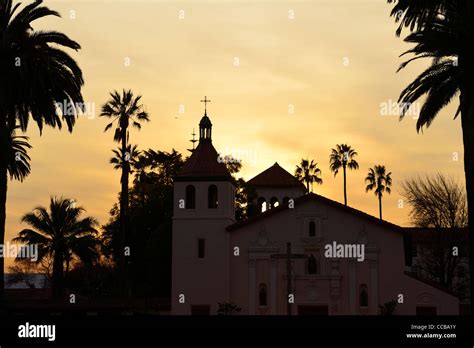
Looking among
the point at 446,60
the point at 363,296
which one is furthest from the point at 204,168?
the point at 446,60

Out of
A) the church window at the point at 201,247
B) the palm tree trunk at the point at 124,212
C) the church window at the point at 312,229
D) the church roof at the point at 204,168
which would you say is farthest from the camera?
the church roof at the point at 204,168

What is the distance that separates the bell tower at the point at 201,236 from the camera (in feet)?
199

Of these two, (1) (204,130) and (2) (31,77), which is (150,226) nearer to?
(1) (204,130)

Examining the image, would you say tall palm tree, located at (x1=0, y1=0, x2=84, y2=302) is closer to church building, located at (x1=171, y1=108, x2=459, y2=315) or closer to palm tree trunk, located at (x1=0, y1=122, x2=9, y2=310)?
palm tree trunk, located at (x1=0, y1=122, x2=9, y2=310)

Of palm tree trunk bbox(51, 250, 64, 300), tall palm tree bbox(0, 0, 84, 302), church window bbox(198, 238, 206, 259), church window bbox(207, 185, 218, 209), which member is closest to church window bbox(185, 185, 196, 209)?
church window bbox(207, 185, 218, 209)

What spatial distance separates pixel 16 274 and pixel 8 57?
88925mm

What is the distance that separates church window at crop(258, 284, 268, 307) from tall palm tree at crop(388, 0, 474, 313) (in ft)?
85.3

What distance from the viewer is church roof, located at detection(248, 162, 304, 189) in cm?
10006

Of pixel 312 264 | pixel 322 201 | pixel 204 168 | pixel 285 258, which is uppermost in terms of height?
pixel 204 168

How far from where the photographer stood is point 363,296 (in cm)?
5922

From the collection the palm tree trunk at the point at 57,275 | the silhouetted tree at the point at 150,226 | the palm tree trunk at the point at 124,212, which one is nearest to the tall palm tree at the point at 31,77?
the palm tree trunk at the point at 124,212

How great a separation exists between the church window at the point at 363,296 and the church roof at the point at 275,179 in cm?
4038

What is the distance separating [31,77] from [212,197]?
2963 cm

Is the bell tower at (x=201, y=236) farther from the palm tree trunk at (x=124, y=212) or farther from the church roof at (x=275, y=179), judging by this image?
the church roof at (x=275, y=179)
